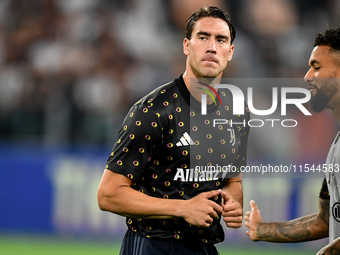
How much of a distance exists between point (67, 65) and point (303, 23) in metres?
4.46

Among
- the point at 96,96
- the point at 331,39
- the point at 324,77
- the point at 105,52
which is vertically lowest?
the point at 324,77

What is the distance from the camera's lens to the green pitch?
6930 millimetres

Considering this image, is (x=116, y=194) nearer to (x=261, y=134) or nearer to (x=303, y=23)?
(x=261, y=134)

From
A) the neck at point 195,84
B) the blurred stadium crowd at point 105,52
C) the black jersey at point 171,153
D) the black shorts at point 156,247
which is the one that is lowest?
the black shorts at point 156,247

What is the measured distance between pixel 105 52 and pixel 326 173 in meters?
5.99

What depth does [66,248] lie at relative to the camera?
23.2 ft

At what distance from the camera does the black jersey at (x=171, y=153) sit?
10.1 feet

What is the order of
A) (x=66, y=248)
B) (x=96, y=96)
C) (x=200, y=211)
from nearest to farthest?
(x=200, y=211), (x=66, y=248), (x=96, y=96)

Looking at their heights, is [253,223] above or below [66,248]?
above

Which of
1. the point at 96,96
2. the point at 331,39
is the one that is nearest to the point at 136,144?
the point at 331,39

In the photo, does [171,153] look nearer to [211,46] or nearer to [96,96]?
[211,46]

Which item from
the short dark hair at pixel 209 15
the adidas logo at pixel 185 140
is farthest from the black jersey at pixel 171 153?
the short dark hair at pixel 209 15

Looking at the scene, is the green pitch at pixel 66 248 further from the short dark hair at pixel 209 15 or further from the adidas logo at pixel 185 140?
the short dark hair at pixel 209 15

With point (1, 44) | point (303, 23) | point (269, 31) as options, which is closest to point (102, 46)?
Result: point (1, 44)
